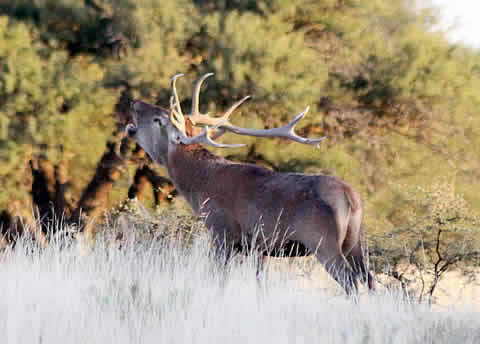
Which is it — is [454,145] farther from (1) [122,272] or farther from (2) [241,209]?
(1) [122,272]

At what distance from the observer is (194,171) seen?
24.1 feet

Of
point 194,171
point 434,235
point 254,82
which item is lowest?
point 434,235

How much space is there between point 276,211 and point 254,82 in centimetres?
536

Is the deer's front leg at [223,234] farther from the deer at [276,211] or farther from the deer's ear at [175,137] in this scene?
the deer's ear at [175,137]

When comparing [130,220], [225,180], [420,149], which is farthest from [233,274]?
[420,149]

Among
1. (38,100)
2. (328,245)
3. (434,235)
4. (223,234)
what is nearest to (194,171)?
(223,234)

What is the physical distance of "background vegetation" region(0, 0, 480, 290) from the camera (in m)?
11.3

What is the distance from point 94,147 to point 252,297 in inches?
318

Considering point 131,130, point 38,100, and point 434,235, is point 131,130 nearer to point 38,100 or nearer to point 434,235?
point 434,235

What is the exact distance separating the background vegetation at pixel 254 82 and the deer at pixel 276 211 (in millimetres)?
3791

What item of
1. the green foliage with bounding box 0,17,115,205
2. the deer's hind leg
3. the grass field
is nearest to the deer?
the deer's hind leg

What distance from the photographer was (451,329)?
5008 millimetres

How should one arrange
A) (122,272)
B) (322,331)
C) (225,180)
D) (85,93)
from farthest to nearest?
(85,93) → (225,180) → (122,272) → (322,331)

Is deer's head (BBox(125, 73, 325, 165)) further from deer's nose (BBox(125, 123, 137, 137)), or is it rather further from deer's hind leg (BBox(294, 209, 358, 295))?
deer's hind leg (BBox(294, 209, 358, 295))
